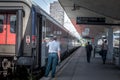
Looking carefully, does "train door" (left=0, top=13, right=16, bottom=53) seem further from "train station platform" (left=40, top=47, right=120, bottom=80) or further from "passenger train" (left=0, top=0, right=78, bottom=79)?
"train station platform" (left=40, top=47, right=120, bottom=80)

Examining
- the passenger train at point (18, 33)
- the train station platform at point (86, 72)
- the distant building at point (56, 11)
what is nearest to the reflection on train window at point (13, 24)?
the passenger train at point (18, 33)

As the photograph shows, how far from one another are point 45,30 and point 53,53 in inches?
68.4

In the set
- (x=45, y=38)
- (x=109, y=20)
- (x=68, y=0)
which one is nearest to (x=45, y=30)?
(x=45, y=38)

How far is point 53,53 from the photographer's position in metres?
16.6

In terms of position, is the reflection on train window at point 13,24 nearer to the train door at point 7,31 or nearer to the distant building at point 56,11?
the train door at point 7,31

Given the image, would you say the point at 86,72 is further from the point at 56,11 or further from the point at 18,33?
the point at 56,11

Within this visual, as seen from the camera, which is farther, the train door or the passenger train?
the train door

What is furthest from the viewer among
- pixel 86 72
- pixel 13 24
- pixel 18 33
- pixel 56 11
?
pixel 56 11

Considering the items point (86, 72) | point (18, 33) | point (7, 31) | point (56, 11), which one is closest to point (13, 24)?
point (7, 31)

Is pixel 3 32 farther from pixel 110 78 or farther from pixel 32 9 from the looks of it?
pixel 110 78

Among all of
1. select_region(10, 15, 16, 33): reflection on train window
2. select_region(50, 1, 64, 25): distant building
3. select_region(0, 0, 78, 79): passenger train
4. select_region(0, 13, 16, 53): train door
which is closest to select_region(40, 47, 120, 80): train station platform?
select_region(0, 0, 78, 79): passenger train

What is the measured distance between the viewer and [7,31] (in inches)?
604

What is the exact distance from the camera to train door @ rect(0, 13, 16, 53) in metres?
15.2

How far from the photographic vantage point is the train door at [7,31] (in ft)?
49.8
